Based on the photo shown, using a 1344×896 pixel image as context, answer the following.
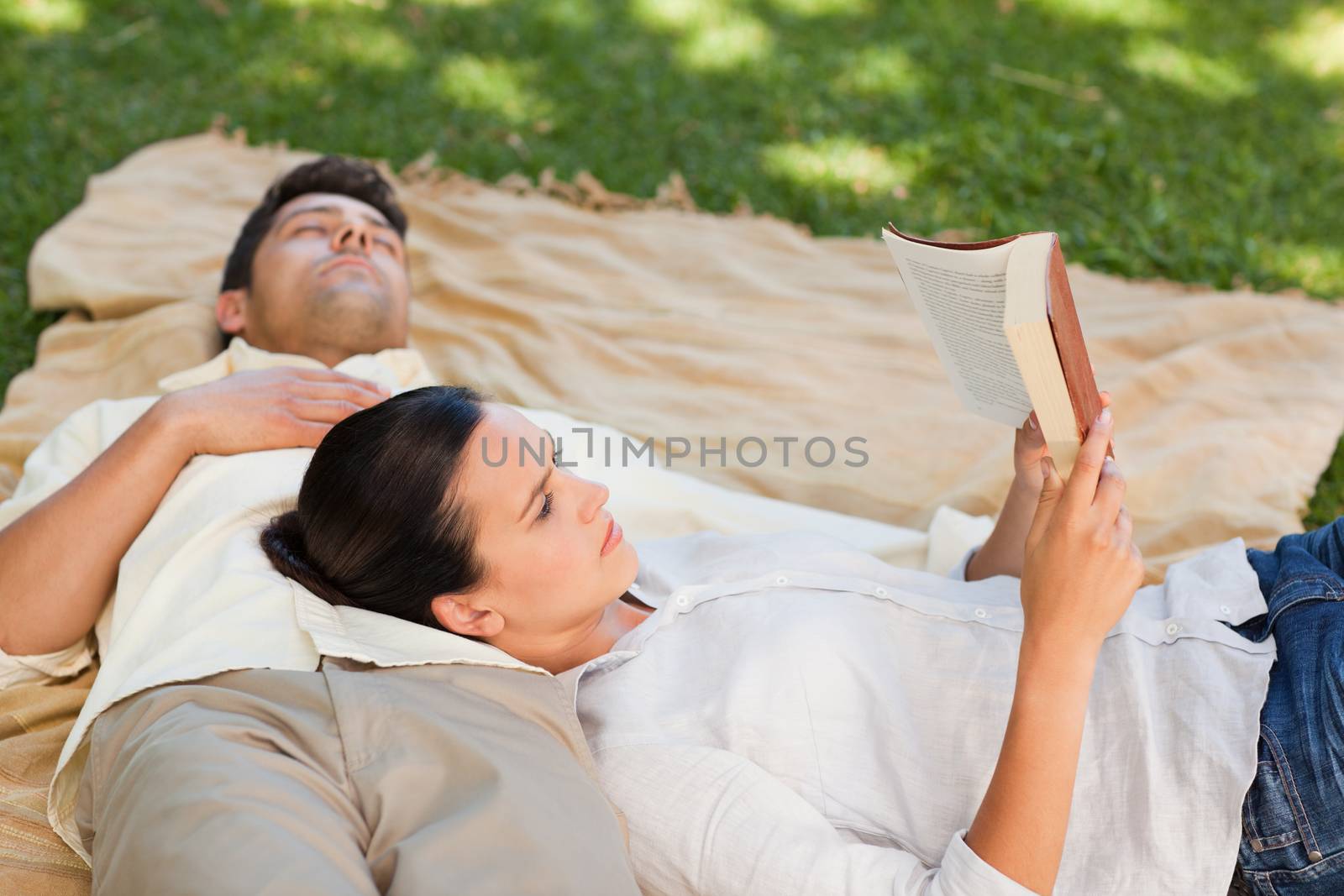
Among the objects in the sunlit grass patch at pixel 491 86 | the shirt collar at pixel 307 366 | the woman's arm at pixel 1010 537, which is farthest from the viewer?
the sunlit grass patch at pixel 491 86

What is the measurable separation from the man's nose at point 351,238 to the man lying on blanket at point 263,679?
0.61 ft

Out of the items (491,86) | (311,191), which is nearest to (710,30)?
(491,86)

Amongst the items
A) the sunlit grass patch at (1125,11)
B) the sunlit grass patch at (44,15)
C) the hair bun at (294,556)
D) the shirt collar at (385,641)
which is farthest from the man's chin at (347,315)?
the sunlit grass patch at (1125,11)

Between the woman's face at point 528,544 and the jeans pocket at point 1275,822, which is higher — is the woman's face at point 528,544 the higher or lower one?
the higher one

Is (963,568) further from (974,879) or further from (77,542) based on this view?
(77,542)

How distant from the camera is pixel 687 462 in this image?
3.52 metres

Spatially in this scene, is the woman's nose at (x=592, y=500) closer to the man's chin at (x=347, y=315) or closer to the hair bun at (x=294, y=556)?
the hair bun at (x=294, y=556)

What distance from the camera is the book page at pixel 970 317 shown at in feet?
5.88

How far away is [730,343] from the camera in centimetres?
396

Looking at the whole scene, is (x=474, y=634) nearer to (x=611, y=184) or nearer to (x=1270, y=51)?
(x=611, y=184)

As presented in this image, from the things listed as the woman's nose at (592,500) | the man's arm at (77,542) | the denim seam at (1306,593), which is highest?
the denim seam at (1306,593)

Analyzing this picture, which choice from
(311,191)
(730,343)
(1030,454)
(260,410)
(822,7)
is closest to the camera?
(1030,454)

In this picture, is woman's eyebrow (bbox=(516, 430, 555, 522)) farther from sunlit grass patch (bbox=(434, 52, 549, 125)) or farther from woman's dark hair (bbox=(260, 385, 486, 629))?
sunlit grass patch (bbox=(434, 52, 549, 125))

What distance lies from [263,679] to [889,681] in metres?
1.15
